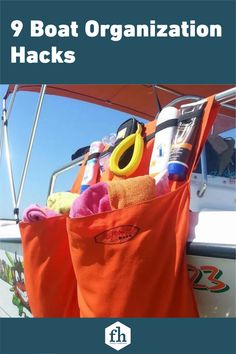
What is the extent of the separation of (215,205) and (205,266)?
2.24 ft

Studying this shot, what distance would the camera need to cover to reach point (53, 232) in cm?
118

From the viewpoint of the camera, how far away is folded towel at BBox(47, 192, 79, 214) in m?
1.26

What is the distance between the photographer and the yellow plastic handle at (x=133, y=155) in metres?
1.30

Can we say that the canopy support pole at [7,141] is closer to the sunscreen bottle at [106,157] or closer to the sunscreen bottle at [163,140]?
the sunscreen bottle at [106,157]

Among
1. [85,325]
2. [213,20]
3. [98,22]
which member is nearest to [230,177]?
Answer: [213,20]

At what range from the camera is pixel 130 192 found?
960 mm

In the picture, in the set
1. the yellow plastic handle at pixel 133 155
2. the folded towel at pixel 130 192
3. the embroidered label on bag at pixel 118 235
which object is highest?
the yellow plastic handle at pixel 133 155

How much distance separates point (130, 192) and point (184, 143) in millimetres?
259

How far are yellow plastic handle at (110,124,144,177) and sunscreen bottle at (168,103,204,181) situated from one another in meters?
0.19

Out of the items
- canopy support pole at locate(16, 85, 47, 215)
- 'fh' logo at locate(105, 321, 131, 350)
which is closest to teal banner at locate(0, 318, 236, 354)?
'fh' logo at locate(105, 321, 131, 350)

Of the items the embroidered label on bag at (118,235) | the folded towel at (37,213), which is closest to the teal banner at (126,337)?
the embroidered label on bag at (118,235)

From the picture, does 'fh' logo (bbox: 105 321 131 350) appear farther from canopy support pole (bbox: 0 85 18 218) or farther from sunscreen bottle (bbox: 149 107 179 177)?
canopy support pole (bbox: 0 85 18 218)

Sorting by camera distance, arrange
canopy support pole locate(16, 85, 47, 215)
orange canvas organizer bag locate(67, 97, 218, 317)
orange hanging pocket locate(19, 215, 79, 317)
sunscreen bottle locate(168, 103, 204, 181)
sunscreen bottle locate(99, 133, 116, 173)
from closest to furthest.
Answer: orange canvas organizer bag locate(67, 97, 218, 317) < sunscreen bottle locate(168, 103, 204, 181) < orange hanging pocket locate(19, 215, 79, 317) < sunscreen bottle locate(99, 133, 116, 173) < canopy support pole locate(16, 85, 47, 215)

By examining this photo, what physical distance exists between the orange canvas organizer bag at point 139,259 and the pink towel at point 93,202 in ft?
0.12
